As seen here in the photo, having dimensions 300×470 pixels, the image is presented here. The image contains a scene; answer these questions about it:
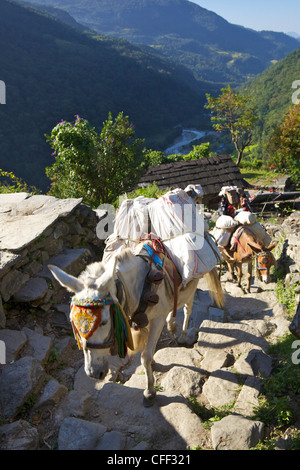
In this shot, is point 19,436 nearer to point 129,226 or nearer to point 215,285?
point 129,226

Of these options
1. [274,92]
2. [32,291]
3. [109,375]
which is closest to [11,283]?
[32,291]

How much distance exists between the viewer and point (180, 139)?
79.5 m

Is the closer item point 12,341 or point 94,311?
point 94,311

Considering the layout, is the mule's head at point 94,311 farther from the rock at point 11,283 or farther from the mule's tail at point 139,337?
the rock at point 11,283

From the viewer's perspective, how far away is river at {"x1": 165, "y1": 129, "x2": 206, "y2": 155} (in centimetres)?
7206

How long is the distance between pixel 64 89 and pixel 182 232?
68244mm

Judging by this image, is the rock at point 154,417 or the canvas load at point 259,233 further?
the canvas load at point 259,233

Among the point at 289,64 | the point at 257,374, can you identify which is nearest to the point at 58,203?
the point at 257,374

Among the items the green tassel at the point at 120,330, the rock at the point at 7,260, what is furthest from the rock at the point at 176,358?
the rock at the point at 7,260

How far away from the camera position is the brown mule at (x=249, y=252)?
248 inches

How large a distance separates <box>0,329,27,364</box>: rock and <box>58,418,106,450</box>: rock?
1.20 m

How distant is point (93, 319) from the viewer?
276 cm

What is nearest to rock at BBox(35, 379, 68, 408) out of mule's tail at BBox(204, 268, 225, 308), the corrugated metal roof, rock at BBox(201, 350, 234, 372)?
rock at BBox(201, 350, 234, 372)

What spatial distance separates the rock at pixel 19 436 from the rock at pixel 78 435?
25cm
